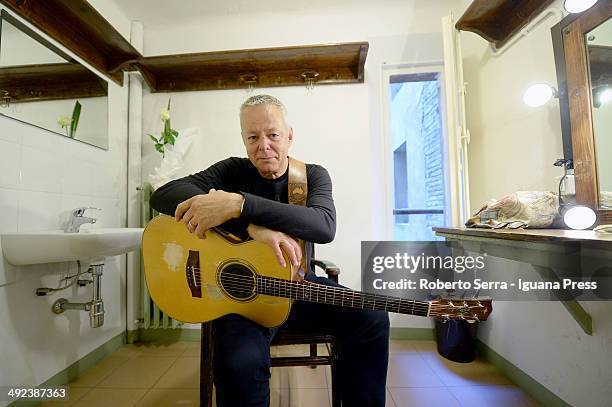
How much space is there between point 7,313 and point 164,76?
1797 mm

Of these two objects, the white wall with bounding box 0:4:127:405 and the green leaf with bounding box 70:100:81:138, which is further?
the green leaf with bounding box 70:100:81:138

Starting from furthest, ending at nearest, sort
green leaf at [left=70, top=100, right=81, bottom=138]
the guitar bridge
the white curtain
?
the white curtain → green leaf at [left=70, top=100, right=81, bottom=138] → the guitar bridge

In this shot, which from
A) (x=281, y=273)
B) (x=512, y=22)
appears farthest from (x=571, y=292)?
(x=512, y=22)

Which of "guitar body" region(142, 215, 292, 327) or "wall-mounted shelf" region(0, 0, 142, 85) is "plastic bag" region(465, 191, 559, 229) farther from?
"wall-mounted shelf" region(0, 0, 142, 85)

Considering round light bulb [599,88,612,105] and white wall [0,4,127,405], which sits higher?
round light bulb [599,88,612,105]

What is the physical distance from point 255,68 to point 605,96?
6.53 ft

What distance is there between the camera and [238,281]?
973mm

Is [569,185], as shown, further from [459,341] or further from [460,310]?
[459,341]

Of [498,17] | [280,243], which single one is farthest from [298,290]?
[498,17]

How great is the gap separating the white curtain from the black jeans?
1.12 meters

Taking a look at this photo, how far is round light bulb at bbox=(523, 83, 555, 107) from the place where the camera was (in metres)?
1.29

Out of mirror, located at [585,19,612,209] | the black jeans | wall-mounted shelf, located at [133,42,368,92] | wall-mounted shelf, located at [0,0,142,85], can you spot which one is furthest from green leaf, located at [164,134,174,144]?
mirror, located at [585,19,612,209]

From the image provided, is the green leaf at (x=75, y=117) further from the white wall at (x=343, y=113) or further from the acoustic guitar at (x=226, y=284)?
the acoustic guitar at (x=226, y=284)

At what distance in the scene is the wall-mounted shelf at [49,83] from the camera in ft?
4.38
